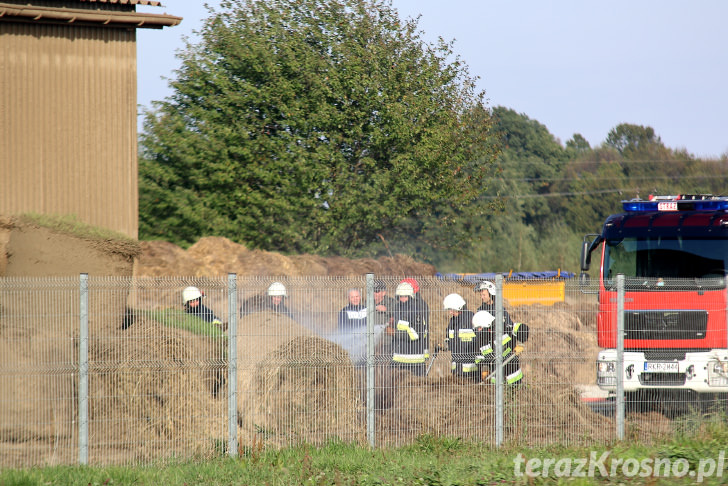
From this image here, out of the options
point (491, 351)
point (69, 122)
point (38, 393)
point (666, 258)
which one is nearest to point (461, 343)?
point (491, 351)

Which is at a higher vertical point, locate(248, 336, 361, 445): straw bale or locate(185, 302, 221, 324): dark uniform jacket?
locate(185, 302, 221, 324): dark uniform jacket

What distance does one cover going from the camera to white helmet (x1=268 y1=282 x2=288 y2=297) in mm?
9117

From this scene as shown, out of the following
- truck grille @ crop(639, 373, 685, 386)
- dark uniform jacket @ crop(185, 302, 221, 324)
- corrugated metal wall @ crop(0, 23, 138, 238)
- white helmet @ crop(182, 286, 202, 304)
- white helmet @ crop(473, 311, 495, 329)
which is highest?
corrugated metal wall @ crop(0, 23, 138, 238)

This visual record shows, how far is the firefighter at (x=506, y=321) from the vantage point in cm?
968

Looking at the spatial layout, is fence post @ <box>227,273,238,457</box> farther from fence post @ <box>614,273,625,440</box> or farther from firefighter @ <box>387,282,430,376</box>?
fence post @ <box>614,273,625,440</box>

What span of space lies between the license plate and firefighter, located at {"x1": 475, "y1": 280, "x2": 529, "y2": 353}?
1.98m

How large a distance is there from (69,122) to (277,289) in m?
8.46

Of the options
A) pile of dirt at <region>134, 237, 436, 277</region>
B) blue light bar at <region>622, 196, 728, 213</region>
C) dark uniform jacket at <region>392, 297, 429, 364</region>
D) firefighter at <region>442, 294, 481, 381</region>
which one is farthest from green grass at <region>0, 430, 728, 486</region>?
pile of dirt at <region>134, 237, 436, 277</region>

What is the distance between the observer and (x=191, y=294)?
9.11 meters

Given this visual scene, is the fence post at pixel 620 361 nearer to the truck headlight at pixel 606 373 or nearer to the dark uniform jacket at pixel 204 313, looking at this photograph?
the truck headlight at pixel 606 373

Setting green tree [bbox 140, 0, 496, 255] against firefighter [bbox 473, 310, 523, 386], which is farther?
green tree [bbox 140, 0, 496, 255]

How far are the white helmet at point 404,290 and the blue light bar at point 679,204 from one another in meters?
5.38

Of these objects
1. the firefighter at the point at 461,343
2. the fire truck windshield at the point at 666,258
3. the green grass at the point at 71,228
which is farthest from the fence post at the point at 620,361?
the green grass at the point at 71,228

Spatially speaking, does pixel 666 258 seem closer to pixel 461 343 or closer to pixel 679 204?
pixel 679 204
